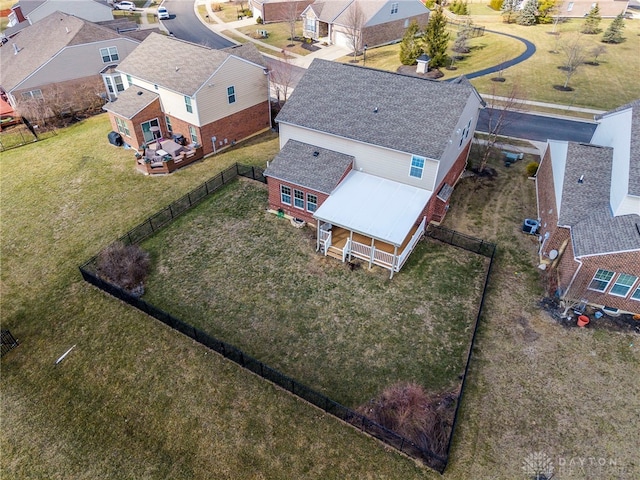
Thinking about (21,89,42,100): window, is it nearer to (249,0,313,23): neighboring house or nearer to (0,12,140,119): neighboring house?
(0,12,140,119): neighboring house

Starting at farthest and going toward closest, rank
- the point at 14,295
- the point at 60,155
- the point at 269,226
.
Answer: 1. the point at 60,155
2. the point at 269,226
3. the point at 14,295

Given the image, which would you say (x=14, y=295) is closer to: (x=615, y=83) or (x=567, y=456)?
(x=567, y=456)

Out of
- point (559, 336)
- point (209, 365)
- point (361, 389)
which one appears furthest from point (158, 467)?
point (559, 336)

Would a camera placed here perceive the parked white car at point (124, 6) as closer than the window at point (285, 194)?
No

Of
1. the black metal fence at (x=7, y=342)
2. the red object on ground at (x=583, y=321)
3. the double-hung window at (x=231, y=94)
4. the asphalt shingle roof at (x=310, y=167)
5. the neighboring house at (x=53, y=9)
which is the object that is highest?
the neighboring house at (x=53, y=9)

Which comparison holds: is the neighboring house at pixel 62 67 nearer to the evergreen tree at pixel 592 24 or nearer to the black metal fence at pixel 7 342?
the black metal fence at pixel 7 342

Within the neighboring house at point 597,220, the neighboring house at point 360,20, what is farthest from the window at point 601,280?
the neighboring house at point 360,20

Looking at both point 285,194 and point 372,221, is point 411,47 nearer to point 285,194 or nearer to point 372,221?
point 285,194
